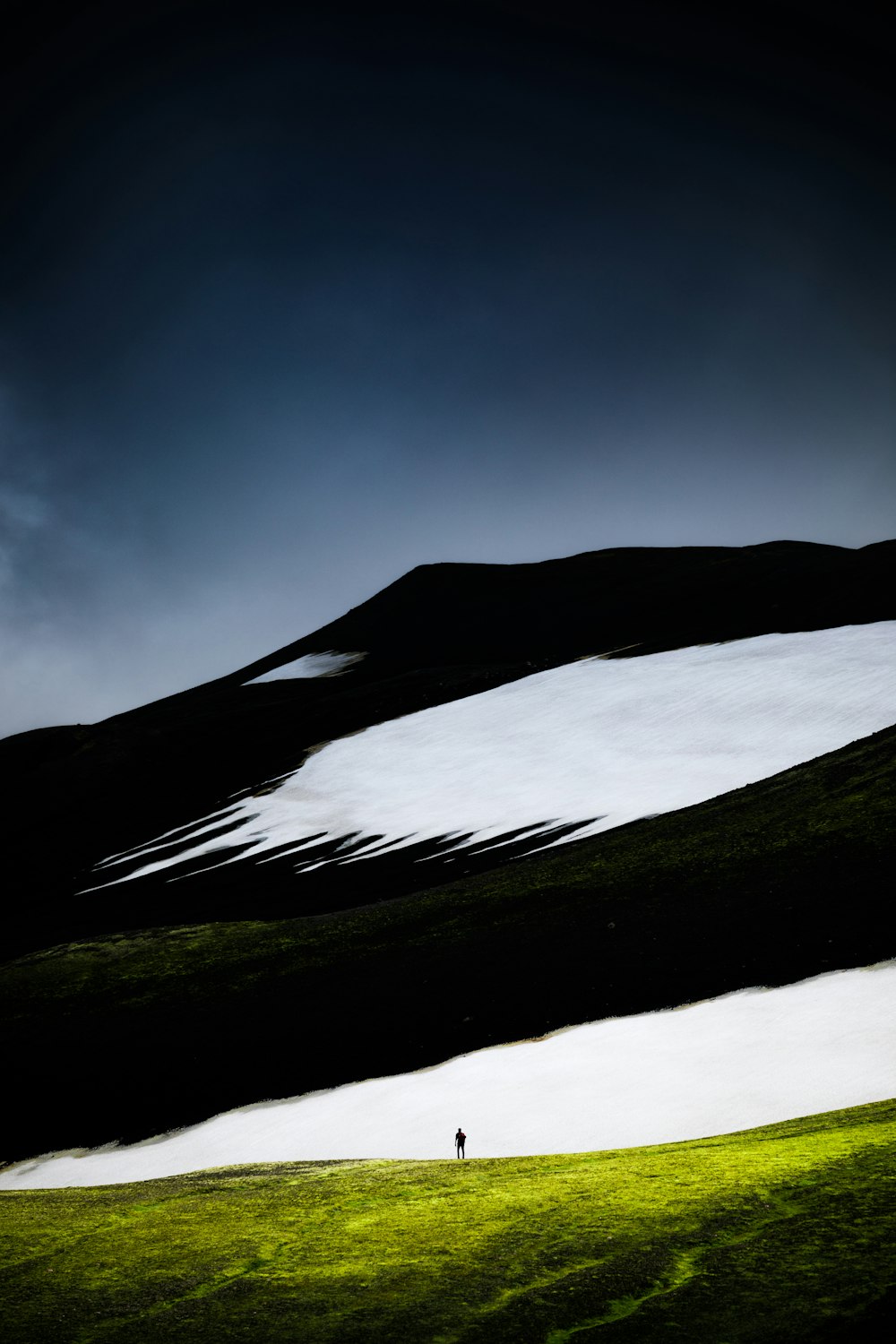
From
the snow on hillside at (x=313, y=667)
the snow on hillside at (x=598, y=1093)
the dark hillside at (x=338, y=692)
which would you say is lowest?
the snow on hillside at (x=598, y=1093)

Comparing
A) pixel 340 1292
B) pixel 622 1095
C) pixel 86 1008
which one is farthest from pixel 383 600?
pixel 340 1292

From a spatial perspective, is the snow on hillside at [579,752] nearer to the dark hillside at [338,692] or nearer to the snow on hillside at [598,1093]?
the dark hillside at [338,692]

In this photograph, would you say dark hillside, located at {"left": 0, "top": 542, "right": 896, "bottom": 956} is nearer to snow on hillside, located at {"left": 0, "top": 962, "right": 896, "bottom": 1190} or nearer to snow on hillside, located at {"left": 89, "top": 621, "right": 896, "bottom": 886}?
snow on hillside, located at {"left": 89, "top": 621, "right": 896, "bottom": 886}

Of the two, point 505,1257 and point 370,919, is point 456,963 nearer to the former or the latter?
point 370,919

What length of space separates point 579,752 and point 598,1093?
50484 mm

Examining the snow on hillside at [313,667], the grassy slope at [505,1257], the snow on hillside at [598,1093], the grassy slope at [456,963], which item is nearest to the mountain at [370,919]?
the grassy slope at [456,963]

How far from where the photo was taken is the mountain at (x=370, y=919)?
37.6 metres

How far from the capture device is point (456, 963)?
44094mm

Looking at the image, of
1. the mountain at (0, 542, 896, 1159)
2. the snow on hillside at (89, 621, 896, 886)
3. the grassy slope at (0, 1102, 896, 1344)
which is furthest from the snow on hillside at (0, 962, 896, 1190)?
the snow on hillside at (89, 621, 896, 886)

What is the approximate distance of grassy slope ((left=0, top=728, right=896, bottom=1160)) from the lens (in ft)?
121

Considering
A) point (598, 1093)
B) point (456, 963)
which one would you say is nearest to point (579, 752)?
point (456, 963)

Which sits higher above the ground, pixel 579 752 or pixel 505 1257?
pixel 579 752

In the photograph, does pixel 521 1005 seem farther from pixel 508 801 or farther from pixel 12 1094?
pixel 508 801

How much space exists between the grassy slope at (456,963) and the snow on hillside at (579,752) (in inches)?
400
